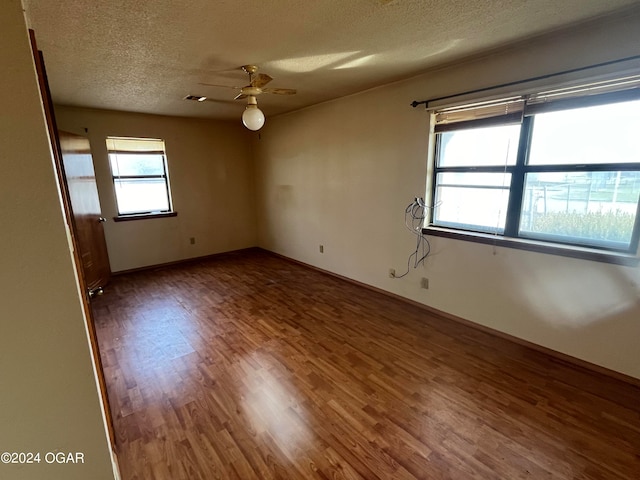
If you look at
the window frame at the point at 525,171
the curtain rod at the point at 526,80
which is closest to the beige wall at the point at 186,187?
the curtain rod at the point at 526,80

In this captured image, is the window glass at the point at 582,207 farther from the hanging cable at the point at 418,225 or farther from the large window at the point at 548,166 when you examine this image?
the hanging cable at the point at 418,225

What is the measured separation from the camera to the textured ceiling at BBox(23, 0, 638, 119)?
1675 millimetres

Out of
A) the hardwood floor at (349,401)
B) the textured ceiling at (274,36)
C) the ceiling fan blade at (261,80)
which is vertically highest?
the textured ceiling at (274,36)

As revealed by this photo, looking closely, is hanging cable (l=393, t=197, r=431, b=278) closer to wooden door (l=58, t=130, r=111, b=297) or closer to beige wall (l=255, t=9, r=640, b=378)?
beige wall (l=255, t=9, r=640, b=378)

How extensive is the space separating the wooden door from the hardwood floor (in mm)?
827

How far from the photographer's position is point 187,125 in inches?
195

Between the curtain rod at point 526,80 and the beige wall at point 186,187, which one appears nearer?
the curtain rod at point 526,80

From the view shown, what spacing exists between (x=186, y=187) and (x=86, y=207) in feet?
5.41

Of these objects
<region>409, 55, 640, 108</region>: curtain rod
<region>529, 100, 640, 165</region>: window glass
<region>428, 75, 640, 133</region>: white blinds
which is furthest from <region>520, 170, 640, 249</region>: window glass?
<region>409, 55, 640, 108</region>: curtain rod

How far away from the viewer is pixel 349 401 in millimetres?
1971

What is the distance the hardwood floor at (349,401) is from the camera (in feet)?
5.08

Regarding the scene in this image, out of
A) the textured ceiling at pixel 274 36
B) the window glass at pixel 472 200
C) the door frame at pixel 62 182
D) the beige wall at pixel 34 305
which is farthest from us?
the window glass at pixel 472 200

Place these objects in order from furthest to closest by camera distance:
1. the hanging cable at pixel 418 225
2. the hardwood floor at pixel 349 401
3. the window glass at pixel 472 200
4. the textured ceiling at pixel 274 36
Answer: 1. the hanging cable at pixel 418 225
2. the window glass at pixel 472 200
3. the textured ceiling at pixel 274 36
4. the hardwood floor at pixel 349 401

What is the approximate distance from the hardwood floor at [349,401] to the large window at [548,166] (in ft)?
3.53
